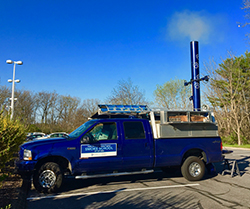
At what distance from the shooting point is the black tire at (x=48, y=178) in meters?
6.49

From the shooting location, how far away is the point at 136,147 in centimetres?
735

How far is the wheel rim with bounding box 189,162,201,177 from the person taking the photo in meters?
7.99

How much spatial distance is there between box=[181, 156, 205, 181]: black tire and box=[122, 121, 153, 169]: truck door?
1273 millimetres

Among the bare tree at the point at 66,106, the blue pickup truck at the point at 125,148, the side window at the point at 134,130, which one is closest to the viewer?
the blue pickup truck at the point at 125,148

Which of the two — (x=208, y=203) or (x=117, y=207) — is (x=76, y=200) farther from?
(x=208, y=203)

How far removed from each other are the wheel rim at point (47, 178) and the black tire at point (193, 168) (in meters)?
4.11

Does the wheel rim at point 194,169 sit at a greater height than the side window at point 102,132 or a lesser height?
lesser

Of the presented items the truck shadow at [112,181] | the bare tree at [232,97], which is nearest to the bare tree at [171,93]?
the bare tree at [232,97]

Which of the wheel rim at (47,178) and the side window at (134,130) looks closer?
the wheel rim at (47,178)

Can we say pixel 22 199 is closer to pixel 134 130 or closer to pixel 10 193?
pixel 10 193

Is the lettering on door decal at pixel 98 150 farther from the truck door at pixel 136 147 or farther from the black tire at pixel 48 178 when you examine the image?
the black tire at pixel 48 178

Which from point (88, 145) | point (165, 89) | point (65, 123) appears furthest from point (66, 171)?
point (65, 123)

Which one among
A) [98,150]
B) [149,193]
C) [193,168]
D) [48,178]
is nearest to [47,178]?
[48,178]

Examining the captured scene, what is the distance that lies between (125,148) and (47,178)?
234 cm
